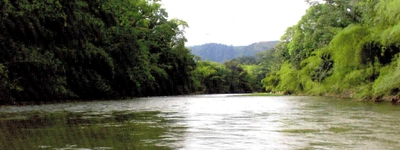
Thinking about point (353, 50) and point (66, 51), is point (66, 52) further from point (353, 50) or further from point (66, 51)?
point (353, 50)

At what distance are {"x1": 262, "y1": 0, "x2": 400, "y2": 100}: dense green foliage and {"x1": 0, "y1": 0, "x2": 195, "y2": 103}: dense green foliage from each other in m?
14.8

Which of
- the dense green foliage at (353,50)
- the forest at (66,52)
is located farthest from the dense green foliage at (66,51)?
the dense green foliage at (353,50)

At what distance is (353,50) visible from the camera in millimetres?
22547

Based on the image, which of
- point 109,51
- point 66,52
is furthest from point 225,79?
point 66,52

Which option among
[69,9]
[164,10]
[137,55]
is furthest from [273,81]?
[69,9]

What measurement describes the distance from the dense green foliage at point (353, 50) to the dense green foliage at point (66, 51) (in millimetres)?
14846

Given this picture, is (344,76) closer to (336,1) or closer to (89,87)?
(336,1)

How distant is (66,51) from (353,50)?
1580 centimetres

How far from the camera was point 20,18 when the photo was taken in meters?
19.6

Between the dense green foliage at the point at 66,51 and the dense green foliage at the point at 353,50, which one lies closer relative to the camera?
the dense green foliage at the point at 353,50

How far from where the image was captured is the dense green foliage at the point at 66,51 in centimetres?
1939

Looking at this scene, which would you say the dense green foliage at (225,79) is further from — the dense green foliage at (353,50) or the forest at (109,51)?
the forest at (109,51)

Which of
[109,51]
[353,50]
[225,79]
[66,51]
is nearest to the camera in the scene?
[353,50]

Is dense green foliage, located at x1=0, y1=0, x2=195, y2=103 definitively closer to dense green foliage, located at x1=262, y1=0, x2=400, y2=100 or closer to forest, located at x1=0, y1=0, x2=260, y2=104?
forest, located at x1=0, y1=0, x2=260, y2=104
